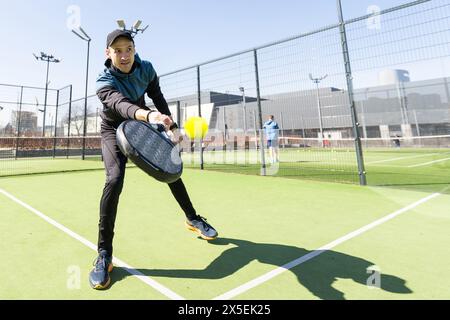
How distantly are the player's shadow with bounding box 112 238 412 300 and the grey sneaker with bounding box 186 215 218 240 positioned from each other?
11.5 inches

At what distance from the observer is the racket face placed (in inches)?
77.3

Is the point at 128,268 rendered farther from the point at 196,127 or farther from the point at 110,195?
the point at 196,127

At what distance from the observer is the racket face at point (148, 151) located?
6.44 ft

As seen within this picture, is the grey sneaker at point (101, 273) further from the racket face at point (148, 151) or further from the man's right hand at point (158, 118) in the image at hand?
the man's right hand at point (158, 118)

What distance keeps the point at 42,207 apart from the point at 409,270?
5604mm

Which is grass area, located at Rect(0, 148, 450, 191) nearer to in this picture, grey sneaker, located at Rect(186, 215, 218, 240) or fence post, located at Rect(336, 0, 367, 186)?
fence post, located at Rect(336, 0, 367, 186)

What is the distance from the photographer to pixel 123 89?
2.62 metres

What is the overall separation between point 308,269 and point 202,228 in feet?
4.12

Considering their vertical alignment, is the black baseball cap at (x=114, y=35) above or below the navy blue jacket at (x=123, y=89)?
above

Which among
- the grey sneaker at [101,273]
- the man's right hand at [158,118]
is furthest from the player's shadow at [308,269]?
the man's right hand at [158,118]

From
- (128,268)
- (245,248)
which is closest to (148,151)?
(128,268)

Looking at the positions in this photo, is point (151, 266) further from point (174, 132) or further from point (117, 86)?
point (117, 86)

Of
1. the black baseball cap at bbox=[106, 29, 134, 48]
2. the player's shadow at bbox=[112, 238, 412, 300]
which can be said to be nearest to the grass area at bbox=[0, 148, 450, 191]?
the player's shadow at bbox=[112, 238, 412, 300]

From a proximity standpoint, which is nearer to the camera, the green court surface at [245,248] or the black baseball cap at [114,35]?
the green court surface at [245,248]
